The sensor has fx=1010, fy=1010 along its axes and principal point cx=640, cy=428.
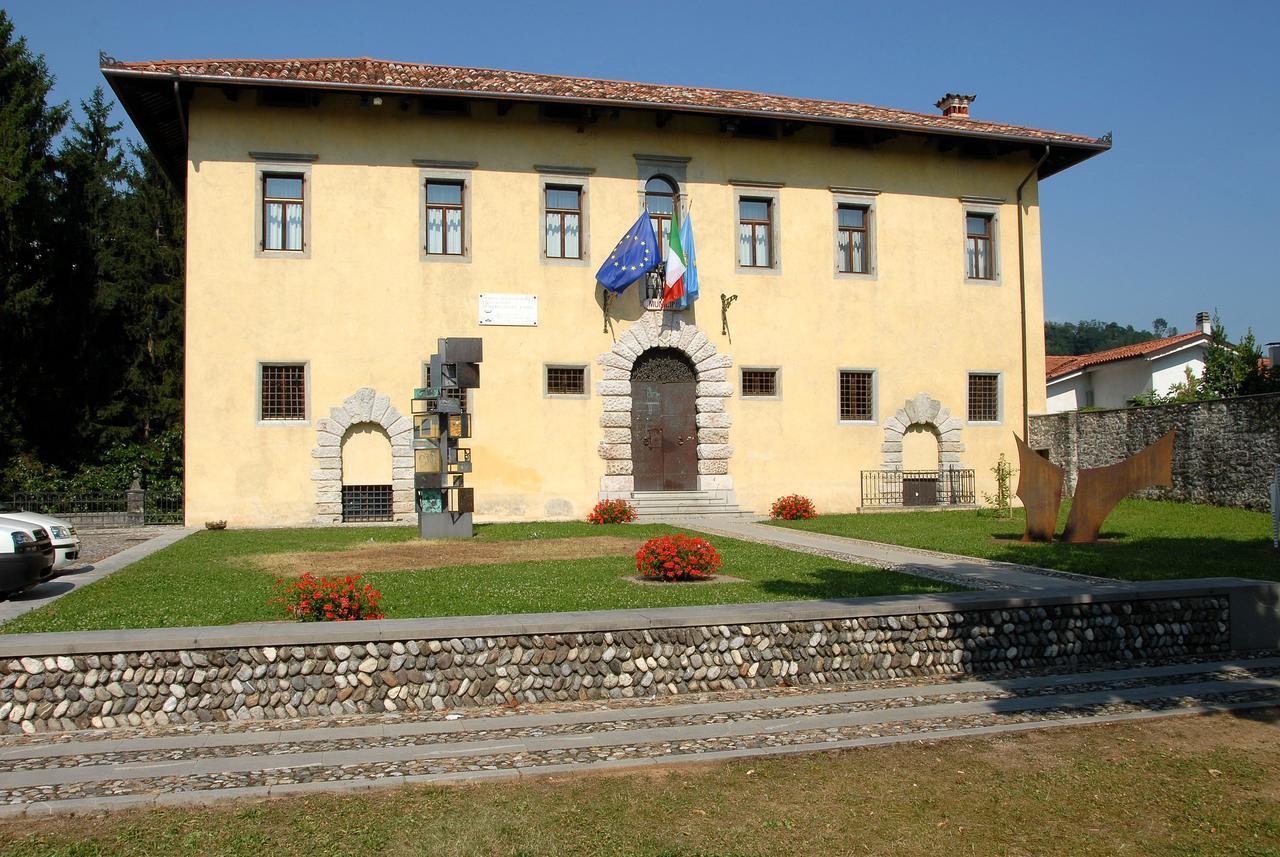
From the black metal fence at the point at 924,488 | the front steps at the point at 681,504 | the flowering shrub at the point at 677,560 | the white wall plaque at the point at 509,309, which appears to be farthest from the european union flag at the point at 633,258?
the flowering shrub at the point at 677,560

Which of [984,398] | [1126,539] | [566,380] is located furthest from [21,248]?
[1126,539]

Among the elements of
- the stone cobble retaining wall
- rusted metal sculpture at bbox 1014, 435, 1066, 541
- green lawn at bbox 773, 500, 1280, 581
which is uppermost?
rusted metal sculpture at bbox 1014, 435, 1066, 541

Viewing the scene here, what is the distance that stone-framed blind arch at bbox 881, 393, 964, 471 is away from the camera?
923 inches

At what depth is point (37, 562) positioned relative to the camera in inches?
420

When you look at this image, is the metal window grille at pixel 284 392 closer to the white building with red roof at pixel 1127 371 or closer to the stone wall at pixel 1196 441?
the stone wall at pixel 1196 441

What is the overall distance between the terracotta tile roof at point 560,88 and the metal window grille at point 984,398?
18.6 feet

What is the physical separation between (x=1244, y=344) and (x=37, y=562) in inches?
1230

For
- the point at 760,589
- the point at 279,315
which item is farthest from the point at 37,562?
the point at 279,315

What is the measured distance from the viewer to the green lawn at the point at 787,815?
489 cm

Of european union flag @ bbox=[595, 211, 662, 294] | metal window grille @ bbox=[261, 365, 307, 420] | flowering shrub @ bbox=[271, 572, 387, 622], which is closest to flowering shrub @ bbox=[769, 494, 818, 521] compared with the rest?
european union flag @ bbox=[595, 211, 662, 294]

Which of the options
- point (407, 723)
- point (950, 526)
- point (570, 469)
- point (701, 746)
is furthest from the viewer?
point (570, 469)

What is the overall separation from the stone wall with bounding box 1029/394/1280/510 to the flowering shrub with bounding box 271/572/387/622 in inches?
637

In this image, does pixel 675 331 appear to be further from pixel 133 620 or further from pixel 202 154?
pixel 133 620

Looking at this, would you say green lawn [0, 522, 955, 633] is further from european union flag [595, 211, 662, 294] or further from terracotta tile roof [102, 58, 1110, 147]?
terracotta tile roof [102, 58, 1110, 147]
